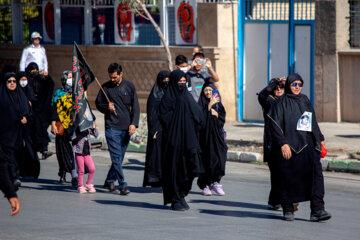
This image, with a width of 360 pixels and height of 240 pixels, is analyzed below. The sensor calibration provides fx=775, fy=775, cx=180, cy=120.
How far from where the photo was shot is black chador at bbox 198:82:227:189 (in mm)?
9953

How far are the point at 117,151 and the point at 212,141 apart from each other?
4.05 feet

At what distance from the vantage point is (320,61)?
16031mm

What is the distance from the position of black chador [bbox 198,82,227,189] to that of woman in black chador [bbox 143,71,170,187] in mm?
574

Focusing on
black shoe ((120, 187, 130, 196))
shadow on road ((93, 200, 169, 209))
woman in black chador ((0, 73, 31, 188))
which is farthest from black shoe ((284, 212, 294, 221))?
woman in black chador ((0, 73, 31, 188))

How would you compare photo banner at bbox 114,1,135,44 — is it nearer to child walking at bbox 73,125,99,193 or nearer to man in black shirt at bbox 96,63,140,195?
man in black shirt at bbox 96,63,140,195

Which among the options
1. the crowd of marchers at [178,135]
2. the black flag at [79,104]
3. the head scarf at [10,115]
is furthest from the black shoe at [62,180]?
the black flag at [79,104]

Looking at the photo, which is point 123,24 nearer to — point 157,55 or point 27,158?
Result: point 157,55

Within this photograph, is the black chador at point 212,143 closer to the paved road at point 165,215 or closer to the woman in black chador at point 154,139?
the paved road at point 165,215

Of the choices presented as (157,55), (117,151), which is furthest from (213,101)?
(157,55)

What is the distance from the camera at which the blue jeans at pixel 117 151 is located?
32.6ft

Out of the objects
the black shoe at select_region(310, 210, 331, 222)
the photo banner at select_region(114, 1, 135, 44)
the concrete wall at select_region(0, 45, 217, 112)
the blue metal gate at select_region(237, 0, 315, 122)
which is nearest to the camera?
the black shoe at select_region(310, 210, 331, 222)

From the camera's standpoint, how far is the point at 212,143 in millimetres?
10008

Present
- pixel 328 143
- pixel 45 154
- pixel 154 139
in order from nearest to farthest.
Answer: pixel 154 139 → pixel 45 154 → pixel 328 143

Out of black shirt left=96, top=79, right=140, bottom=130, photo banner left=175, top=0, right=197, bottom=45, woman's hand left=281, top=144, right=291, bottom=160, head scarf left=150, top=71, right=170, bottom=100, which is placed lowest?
woman's hand left=281, top=144, right=291, bottom=160
